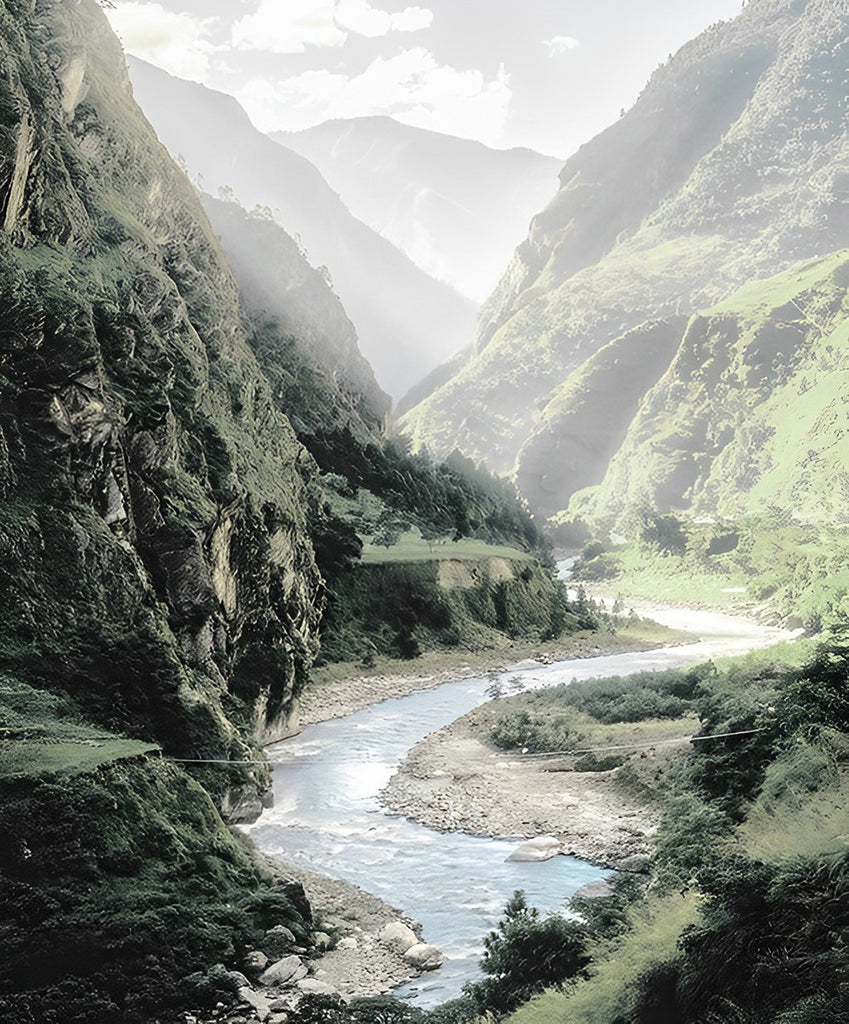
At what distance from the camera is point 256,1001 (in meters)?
15.6

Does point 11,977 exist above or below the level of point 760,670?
above

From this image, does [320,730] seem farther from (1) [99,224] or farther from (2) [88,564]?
(1) [99,224]

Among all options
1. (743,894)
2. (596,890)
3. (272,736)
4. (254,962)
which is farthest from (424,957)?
(272,736)

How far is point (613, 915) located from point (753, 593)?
80.8m

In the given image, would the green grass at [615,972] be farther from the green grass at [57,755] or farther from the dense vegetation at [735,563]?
the dense vegetation at [735,563]

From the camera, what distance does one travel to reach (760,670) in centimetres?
3753

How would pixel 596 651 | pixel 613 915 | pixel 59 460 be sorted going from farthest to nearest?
pixel 596 651 < pixel 59 460 < pixel 613 915

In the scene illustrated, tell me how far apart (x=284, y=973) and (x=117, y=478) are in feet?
51.6

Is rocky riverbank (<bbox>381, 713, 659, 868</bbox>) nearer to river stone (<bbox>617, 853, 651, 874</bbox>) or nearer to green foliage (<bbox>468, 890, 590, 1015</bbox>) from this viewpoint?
river stone (<bbox>617, 853, 651, 874</bbox>)

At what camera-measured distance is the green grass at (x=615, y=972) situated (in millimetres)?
12227

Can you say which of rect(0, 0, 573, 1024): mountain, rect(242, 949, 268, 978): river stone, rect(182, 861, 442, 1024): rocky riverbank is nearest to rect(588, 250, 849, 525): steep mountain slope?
rect(0, 0, 573, 1024): mountain

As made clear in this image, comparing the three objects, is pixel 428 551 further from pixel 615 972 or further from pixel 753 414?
pixel 753 414

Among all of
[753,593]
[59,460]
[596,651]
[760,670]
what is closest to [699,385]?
[753,593]

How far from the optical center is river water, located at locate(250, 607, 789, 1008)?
20.4 metres
